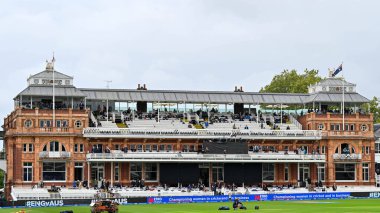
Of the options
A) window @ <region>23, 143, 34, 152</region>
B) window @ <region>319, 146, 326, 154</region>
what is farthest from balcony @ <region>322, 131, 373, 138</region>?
window @ <region>23, 143, 34, 152</region>

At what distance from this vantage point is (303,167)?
135m

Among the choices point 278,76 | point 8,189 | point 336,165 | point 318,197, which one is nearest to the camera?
point 318,197

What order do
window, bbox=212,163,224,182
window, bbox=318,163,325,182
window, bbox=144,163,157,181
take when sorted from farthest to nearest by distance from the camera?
1. window, bbox=318,163,325,182
2. window, bbox=212,163,224,182
3. window, bbox=144,163,157,181

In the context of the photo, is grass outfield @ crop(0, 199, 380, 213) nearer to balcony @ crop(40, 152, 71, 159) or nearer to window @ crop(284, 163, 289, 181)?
balcony @ crop(40, 152, 71, 159)

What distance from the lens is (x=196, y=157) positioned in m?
128

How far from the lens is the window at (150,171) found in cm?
12900

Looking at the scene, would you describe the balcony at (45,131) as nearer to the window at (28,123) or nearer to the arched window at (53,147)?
the window at (28,123)

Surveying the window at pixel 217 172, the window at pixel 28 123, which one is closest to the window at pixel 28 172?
the window at pixel 28 123

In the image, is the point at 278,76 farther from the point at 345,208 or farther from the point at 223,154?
the point at 345,208

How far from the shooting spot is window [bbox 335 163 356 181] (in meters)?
136

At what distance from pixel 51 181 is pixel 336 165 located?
41.2m

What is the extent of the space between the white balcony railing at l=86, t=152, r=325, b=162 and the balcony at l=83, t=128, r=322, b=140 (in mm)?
2606

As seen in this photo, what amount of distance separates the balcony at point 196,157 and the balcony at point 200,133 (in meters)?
2.53

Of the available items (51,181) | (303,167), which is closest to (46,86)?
(51,181)
